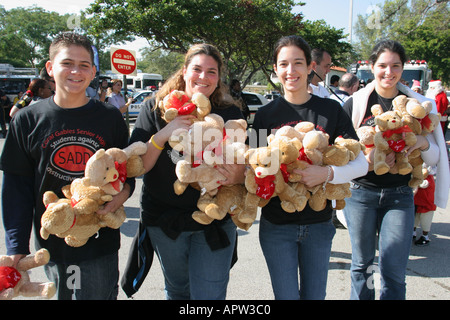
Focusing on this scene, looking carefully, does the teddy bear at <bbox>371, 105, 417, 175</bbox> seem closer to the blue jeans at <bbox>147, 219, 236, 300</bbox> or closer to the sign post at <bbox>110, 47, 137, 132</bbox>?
the blue jeans at <bbox>147, 219, 236, 300</bbox>

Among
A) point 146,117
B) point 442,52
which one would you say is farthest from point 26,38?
point 146,117

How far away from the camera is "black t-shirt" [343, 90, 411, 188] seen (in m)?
2.37

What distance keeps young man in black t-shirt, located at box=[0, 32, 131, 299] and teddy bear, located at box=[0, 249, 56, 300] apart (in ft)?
0.21

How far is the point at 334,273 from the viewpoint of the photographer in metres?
3.38

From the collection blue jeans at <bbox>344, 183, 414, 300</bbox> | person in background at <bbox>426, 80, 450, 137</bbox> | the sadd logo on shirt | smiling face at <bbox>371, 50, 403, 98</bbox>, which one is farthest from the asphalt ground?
person in background at <bbox>426, 80, 450, 137</bbox>

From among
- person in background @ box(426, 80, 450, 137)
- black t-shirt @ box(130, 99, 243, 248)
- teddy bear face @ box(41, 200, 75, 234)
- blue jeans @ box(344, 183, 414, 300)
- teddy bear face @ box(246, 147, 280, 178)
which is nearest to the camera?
teddy bear face @ box(41, 200, 75, 234)

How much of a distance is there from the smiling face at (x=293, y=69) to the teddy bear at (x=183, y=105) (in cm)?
52

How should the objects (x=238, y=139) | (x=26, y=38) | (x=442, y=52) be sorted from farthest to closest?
(x=26, y=38) → (x=442, y=52) → (x=238, y=139)

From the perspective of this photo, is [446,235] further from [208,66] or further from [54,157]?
[54,157]

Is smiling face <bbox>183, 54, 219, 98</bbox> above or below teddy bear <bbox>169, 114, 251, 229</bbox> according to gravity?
above

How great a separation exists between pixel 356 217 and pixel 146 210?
1526 mm

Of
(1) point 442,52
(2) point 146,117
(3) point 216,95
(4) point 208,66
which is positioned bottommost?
(2) point 146,117

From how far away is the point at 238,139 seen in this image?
1.90 metres

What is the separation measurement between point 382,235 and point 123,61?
799 centimetres
